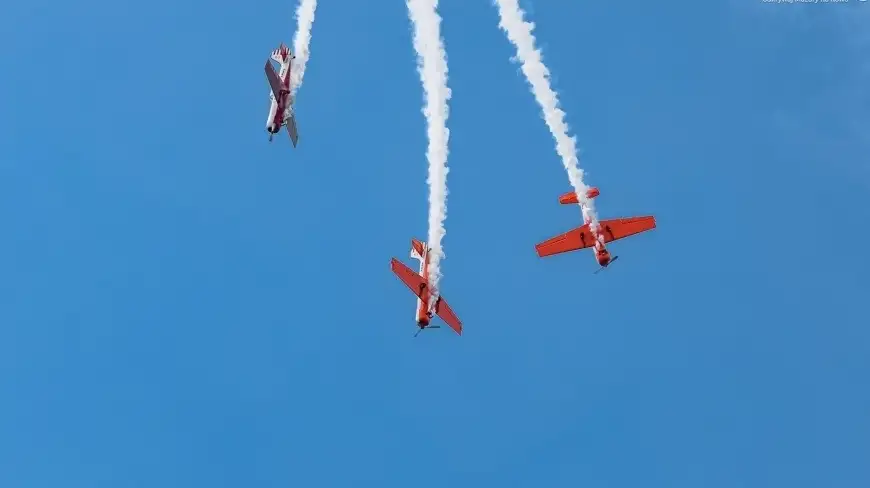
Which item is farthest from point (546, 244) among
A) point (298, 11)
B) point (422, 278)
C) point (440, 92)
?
point (298, 11)

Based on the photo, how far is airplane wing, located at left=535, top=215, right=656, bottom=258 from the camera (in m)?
45.1

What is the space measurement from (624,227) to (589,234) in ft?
5.61

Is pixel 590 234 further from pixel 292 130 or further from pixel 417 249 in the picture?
pixel 292 130

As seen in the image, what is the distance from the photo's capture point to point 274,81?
43188 millimetres

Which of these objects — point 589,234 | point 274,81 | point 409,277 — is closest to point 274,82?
point 274,81

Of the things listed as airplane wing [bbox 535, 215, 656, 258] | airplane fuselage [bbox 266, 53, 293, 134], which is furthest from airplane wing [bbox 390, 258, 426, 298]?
airplane fuselage [bbox 266, 53, 293, 134]

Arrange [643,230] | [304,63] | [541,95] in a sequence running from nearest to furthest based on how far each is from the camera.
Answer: [541,95]
[304,63]
[643,230]

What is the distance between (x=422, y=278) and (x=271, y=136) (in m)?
8.66

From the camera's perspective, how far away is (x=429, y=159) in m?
40.5

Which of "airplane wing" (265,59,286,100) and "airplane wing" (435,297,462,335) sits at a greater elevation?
"airplane wing" (265,59,286,100)

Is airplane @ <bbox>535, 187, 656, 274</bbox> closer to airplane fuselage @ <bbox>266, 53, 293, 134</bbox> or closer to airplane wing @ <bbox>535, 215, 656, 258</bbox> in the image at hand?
A: airplane wing @ <bbox>535, 215, 656, 258</bbox>

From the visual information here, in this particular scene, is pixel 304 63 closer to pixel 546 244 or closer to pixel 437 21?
pixel 437 21

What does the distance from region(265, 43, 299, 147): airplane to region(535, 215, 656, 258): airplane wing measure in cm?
1219

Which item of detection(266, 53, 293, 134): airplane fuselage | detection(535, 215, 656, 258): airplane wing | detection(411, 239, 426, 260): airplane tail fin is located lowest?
detection(535, 215, 656, 258): airplane wing
